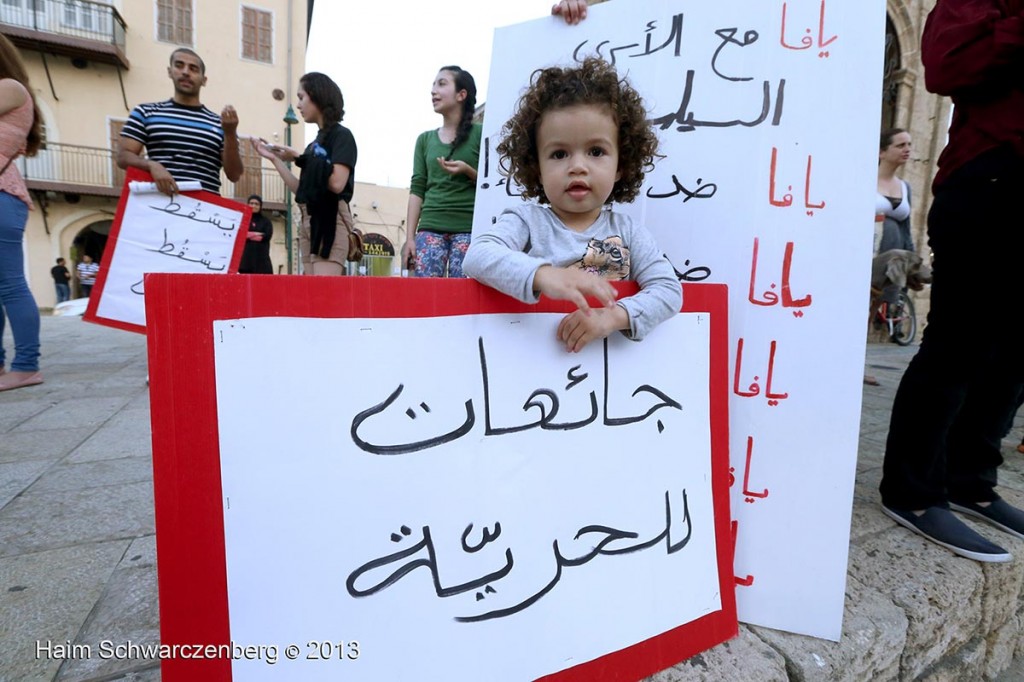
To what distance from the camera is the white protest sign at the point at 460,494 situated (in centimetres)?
68

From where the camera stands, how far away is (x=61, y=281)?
13844 millimetres

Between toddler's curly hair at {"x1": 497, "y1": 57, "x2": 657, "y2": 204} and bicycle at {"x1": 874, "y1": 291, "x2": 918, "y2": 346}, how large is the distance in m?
6.08

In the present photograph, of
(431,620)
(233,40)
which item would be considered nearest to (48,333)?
(431,620)

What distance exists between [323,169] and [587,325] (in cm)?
225

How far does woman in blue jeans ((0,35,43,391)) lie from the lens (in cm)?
248

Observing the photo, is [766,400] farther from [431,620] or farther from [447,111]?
[447,111]

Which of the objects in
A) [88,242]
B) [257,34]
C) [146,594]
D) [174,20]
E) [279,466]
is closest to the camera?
[279,466]

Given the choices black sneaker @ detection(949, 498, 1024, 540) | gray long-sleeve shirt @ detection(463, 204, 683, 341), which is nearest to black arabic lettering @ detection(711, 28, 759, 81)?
gray long-sleeve shirt @ detection(463, 204, 683, 341)

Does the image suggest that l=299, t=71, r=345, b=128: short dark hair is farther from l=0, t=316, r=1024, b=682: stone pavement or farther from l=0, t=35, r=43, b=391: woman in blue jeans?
l=0, t=316, r=1024, b=682: stone pavement

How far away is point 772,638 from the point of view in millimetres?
1046

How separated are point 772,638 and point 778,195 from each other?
94cm

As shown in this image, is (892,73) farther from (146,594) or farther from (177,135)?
(146,594)

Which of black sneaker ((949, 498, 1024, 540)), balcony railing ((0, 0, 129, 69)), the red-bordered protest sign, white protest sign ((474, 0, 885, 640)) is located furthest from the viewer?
balcony railing ((0, 0, 129, 69))

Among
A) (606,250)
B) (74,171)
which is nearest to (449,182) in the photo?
(606,250)
